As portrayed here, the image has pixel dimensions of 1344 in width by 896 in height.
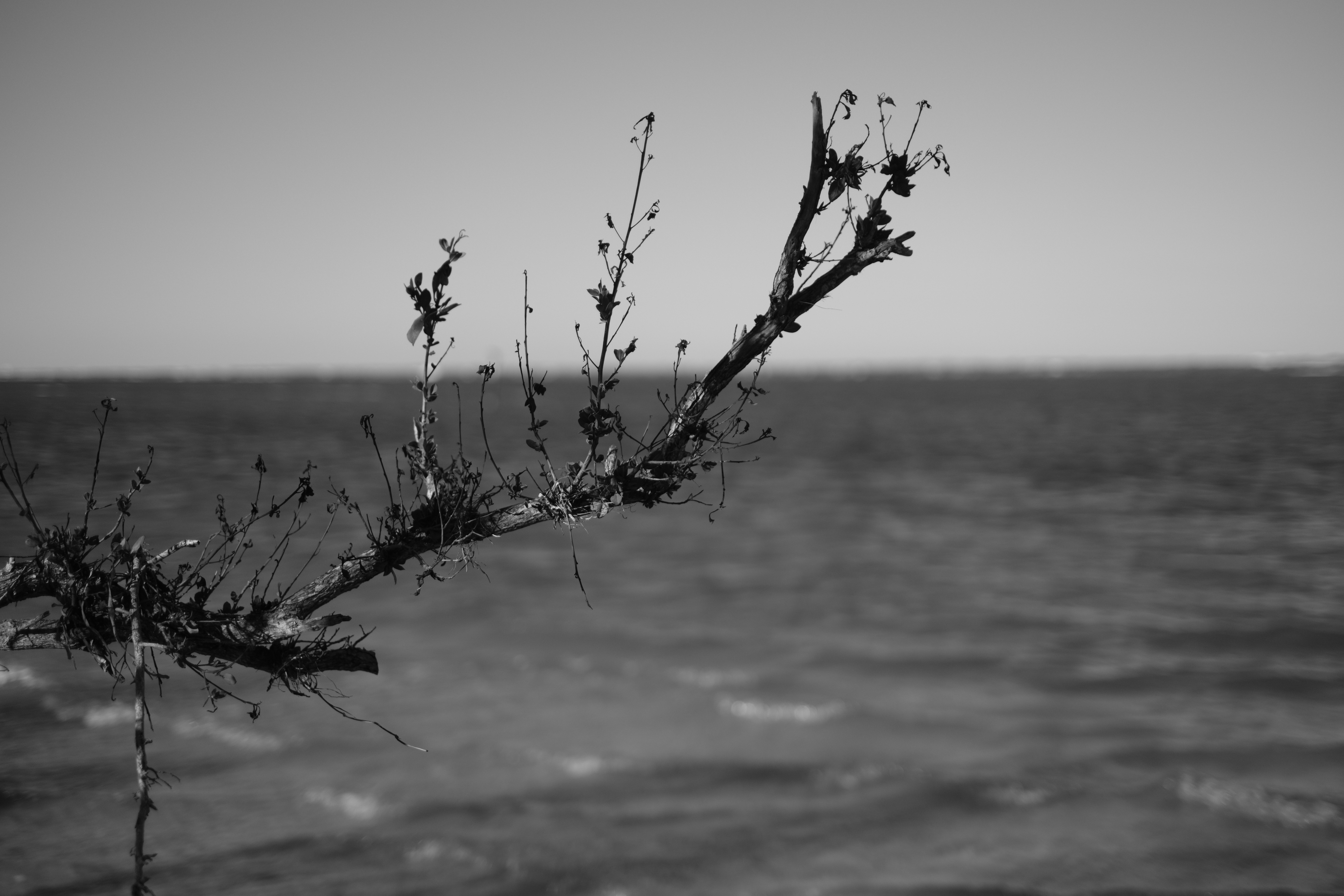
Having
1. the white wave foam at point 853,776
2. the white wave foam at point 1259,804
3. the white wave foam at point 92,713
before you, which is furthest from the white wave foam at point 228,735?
the white wave foam at point 1259,804

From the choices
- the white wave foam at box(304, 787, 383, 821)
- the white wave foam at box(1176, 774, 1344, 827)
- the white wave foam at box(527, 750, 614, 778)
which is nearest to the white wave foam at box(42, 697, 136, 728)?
the white wave foam at box(304, 787, 383, 821)

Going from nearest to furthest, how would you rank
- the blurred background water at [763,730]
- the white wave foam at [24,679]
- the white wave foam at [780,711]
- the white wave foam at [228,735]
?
the blurred background water at [763,730] → the white wave foam at [228,735] → the white wave foam at [780,711] → the white wave foam at [24,679]

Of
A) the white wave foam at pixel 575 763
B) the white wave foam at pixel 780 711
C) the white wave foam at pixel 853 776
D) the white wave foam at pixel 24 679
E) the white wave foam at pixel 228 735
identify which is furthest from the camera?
the white wave foam at pixel 24 679

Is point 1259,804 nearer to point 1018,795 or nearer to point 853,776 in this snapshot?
point 1018,795

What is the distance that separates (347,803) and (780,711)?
8.65 m

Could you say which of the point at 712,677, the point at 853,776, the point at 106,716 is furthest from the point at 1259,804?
the point at 106,716

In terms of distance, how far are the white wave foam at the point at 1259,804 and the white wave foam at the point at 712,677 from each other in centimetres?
899

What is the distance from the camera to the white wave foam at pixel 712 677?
2089 centimetres

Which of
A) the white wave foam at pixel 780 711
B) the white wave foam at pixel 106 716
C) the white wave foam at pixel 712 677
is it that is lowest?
the white wave foam at pixel 780 711

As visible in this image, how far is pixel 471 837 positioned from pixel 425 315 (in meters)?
12.5

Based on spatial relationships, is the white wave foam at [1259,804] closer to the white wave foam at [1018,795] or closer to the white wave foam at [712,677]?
the white wave foam at [1018,795]

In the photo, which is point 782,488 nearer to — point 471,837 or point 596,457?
point 471,837

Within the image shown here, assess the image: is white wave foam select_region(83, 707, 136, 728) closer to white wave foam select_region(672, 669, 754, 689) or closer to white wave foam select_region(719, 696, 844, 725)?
white wave foam select_region(672, 669, 754, 689)

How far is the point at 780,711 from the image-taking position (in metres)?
19.2
